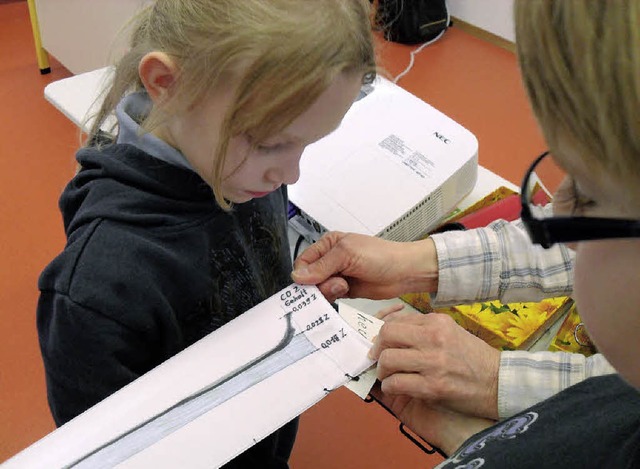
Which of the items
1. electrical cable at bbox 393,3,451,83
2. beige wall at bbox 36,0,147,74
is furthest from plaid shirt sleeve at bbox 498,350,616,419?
electrical cable at bbox 393,3,451,83

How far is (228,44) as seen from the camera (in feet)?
2.32

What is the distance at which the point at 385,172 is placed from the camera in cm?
116

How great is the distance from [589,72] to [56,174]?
2311 millimetres

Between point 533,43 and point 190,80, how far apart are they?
1.34ft

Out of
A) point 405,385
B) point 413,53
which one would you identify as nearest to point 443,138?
Answer: point 405,385

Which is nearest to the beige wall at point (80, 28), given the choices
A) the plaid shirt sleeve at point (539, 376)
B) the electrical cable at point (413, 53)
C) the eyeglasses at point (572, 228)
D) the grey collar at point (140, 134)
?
the electrical cable at point (413, 53)

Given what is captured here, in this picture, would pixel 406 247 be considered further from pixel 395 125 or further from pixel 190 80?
pixel 190 80

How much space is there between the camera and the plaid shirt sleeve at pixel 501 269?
98cm

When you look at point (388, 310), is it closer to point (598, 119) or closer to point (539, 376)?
point (539, 376)

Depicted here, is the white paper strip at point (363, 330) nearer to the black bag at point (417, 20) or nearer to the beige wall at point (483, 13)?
the black bag at point (417, 20)

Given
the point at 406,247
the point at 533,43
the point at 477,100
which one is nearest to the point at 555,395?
the point at 406,247

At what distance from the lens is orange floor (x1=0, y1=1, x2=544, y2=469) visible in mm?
1741

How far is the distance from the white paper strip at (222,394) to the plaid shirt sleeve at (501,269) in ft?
0.70

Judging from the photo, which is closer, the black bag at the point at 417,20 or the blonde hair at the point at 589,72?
the blonde hair at the point at 589,72
